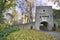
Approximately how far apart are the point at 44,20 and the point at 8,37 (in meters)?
3.35

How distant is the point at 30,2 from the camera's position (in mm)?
9734

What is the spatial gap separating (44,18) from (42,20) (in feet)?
0.60

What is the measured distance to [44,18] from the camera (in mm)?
9344

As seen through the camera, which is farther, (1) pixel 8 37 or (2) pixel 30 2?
(2) pixel 30 2

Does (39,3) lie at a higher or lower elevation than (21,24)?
higher

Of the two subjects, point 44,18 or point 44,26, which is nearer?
point 44,26

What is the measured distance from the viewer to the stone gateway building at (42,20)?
930 cm

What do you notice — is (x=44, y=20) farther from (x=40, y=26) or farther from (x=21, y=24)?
(x=21, y=24)

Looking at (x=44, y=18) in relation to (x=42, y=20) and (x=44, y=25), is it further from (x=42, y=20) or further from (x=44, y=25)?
(x=44, y=25)

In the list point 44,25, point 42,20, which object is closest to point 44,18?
point 42,20

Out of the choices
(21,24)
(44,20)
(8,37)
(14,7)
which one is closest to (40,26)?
(44,20)

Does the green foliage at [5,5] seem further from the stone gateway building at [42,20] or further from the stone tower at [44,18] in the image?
the stone tower at [44,18]

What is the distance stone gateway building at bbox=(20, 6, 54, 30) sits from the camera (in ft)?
30.5

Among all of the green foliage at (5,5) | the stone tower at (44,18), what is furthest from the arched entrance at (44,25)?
the green foliage at (5,5)
